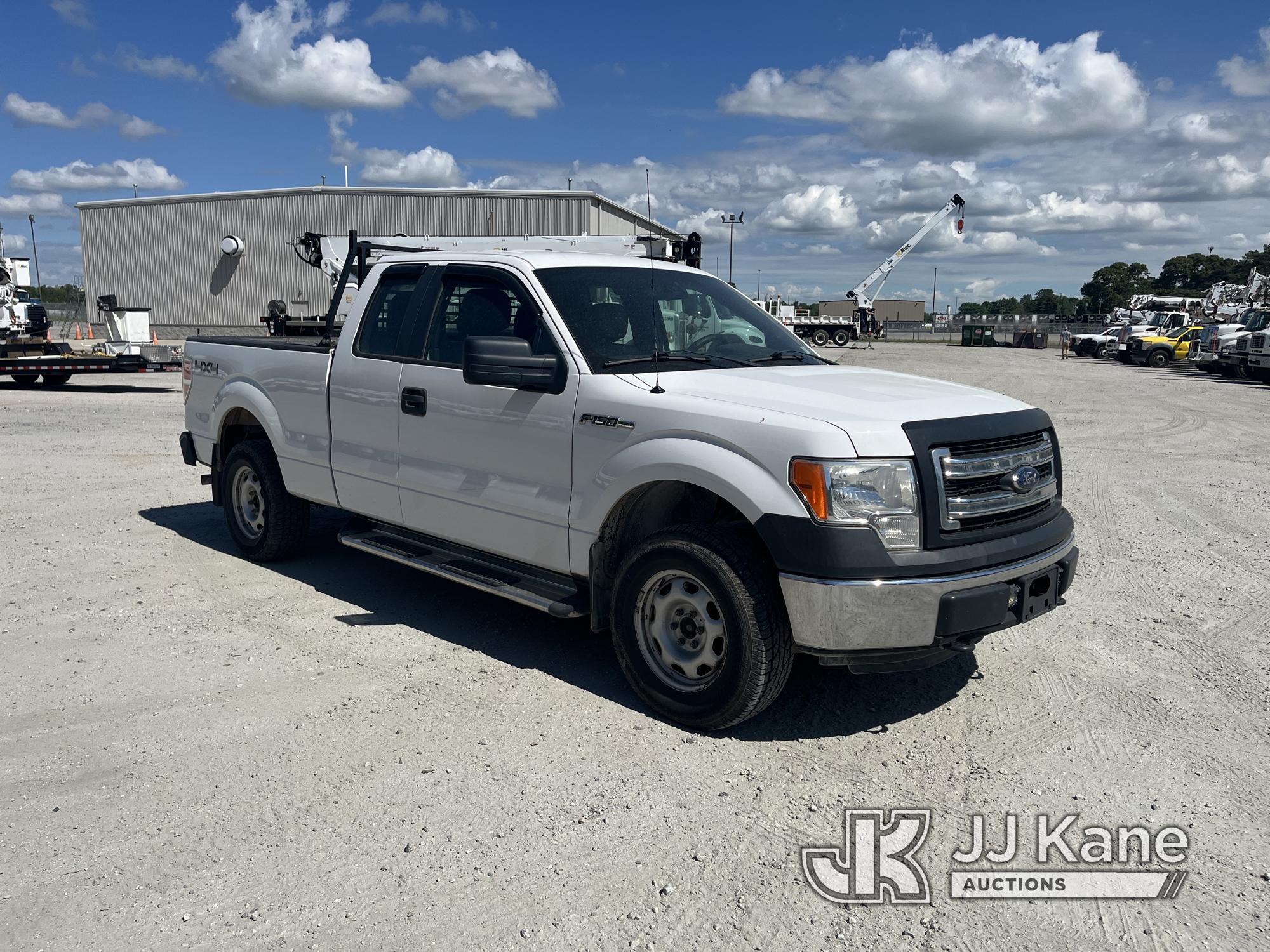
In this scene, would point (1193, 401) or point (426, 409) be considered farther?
point (1193, 401)

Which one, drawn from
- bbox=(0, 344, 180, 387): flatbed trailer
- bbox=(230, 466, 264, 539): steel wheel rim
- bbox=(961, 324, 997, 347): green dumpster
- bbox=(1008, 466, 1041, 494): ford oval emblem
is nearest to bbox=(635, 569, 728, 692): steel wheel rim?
bbox=(1008, 466, 1041, 494): ford oval emblem

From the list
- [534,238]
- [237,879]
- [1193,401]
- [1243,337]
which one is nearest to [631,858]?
[237,879]

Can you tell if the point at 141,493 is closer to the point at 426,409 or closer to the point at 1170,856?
the point at 426,409

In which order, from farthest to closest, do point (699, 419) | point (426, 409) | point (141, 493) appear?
1. point (141, 493)
2. point (426, 409)
3. point (699, 419)

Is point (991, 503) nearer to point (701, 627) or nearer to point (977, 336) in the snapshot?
point (701, 627)

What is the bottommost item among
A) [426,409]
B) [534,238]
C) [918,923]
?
[918,923]

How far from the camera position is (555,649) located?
5.24 m

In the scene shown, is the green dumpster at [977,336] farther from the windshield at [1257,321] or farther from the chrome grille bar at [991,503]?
the chrome grille bar at [991,503]

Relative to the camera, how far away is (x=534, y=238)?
7.42m

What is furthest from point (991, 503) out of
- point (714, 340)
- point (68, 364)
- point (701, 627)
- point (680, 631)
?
point (68, 364)

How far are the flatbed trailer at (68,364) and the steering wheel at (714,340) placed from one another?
18.7m

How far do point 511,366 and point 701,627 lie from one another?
1444 mm

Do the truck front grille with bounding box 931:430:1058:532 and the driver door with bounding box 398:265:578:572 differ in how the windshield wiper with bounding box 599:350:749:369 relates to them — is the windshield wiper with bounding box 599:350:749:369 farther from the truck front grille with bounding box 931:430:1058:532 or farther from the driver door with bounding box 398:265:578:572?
the truck front grille with bounding box 931:430:1058:532

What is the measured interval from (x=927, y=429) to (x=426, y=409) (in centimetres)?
266
